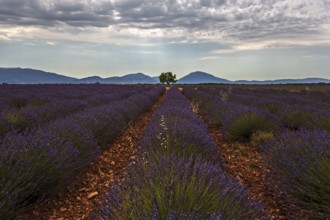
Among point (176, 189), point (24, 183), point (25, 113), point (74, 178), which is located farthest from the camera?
point (25, 113)

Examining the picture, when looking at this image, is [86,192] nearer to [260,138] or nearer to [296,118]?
[260,138]

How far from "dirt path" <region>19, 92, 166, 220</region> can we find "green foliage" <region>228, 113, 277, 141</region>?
8.12 feet

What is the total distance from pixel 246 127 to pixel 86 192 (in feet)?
13.7

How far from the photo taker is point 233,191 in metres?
2.19

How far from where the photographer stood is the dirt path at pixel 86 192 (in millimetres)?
3357

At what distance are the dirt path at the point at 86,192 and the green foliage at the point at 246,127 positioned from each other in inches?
97.4

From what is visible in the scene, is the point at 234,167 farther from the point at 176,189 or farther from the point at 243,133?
the point at 176,189

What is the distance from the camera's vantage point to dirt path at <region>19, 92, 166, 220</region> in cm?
336

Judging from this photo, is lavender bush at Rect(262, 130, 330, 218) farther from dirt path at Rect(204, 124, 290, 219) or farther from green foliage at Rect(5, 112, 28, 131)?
green foliage at Rect(5, 112, 28, 131)

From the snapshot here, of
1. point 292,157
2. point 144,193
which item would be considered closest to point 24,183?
point 144,193

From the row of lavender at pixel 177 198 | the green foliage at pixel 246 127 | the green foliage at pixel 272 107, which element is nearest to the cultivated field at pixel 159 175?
the row of lavender at pixel 177 198

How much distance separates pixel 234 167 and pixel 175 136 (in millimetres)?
1542

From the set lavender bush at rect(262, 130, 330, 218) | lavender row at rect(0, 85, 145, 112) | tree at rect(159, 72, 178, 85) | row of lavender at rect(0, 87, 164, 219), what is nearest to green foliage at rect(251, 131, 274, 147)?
lavender bush at rect(262, 130, 330, 218)

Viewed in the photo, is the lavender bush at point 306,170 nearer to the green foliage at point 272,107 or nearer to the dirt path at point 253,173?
the dirt path at point 253,173
